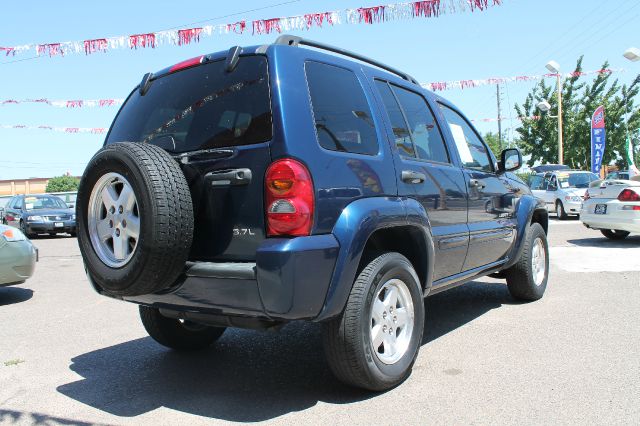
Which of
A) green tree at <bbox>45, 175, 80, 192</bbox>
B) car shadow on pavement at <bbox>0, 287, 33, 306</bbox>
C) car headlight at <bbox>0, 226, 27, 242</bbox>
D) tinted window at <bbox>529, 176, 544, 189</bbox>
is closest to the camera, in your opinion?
car headlight at <bbox>0, 226, 27, 242</bbox>

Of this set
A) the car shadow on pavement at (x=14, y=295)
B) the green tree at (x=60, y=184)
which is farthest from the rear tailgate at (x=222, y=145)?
the green tree at (x=60, y=184)

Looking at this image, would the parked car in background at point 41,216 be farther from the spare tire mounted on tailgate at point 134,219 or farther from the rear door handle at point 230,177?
the rear door handle at point 230,177

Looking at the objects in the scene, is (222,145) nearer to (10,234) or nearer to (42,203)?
(10,234)

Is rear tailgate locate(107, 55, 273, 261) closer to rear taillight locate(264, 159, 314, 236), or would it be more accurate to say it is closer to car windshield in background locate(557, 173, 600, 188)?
rear taillight locate(264, 159, 314, 236)

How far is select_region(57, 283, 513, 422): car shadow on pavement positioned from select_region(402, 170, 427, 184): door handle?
4.47 ft

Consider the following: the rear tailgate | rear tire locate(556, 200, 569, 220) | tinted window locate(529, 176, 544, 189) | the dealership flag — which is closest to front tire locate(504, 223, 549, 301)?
the rear tailgate

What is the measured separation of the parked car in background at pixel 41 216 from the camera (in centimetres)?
1731

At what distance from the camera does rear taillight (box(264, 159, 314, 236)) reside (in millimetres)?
2805

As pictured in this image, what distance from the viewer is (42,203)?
60.2 feet

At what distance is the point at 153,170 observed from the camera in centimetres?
289

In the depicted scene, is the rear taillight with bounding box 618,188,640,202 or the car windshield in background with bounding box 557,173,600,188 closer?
the rear taillight with bounding box 618,188,640,202

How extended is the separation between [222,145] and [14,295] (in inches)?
223

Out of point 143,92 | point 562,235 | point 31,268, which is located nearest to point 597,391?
point 143,92

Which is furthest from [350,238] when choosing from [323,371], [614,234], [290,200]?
[614,234]
